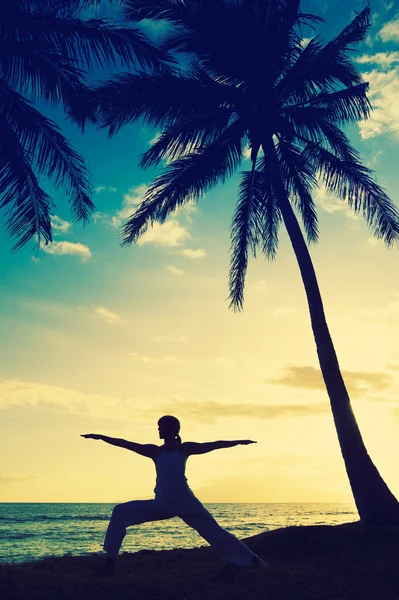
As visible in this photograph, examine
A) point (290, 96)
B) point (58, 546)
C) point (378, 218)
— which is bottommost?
point (58, 546)

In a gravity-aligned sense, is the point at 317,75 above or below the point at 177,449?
above

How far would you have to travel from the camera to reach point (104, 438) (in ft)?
21.1

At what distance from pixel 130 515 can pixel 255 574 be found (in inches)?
72.2

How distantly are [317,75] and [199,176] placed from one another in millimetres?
4199

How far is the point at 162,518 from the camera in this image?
623cm

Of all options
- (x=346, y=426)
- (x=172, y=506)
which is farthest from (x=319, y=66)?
(x=172, y=506)

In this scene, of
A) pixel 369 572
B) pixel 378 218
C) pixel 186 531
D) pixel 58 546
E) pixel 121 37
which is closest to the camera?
pixel 369 572

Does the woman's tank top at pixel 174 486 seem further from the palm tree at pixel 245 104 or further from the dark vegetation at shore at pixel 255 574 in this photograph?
the palm tree at pixel 245 104

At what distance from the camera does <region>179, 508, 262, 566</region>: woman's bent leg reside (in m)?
6.24

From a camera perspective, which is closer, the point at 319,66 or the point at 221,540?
the point at 221,540

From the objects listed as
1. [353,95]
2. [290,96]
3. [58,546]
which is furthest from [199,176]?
[58,546]

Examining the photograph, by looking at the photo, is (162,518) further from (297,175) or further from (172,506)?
(297,175)

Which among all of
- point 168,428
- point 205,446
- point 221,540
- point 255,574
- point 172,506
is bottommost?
point 255,574

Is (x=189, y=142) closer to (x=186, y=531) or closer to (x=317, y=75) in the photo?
(x=317, y=75)
